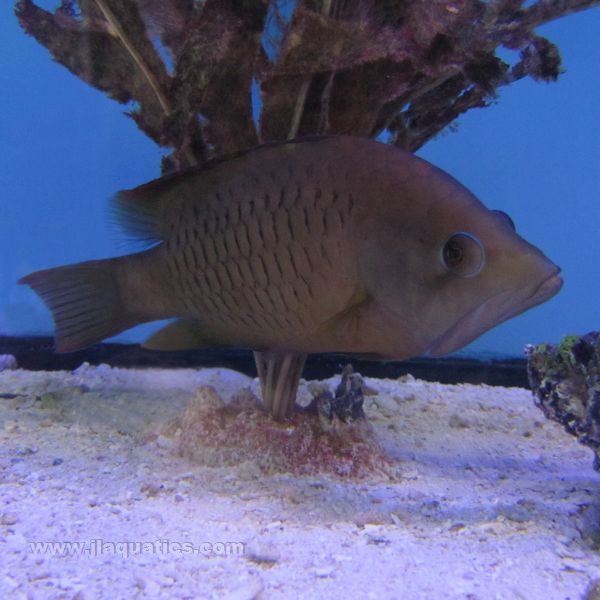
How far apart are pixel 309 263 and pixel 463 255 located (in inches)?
21.4

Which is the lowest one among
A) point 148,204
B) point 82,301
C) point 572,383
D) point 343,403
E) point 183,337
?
point 343,403

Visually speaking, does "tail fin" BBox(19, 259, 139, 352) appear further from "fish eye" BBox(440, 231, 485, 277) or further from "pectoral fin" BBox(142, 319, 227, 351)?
"fish eye" BBox(440, 231, 485, 277)

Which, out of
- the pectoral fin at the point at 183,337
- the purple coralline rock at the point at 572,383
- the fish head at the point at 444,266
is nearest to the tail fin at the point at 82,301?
the pectoral fin at the point at 183,337

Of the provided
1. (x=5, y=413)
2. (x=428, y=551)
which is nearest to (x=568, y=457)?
(x=428, y=551)

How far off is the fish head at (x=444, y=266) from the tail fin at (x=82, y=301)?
1.19 m

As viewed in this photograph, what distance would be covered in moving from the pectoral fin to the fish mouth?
0.96m

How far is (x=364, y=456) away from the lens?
2.65 m

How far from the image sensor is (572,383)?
7.18 feet

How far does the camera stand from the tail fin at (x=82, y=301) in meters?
2.51

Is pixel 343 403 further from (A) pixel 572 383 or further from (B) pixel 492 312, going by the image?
(B) pixel 492 312

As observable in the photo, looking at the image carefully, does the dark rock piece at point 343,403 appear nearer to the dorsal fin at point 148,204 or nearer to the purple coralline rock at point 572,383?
the purple coralline rock at point 572,383

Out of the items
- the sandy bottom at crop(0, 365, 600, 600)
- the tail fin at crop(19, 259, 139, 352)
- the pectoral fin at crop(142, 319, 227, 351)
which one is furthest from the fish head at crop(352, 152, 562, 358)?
the tail fin at crop(19, 259, 139, 352)

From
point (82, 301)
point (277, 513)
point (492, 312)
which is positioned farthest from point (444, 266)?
point (82, 301)

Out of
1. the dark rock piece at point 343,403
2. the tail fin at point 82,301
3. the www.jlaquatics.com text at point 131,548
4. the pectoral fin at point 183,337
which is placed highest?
the tail fin at point 82,301
